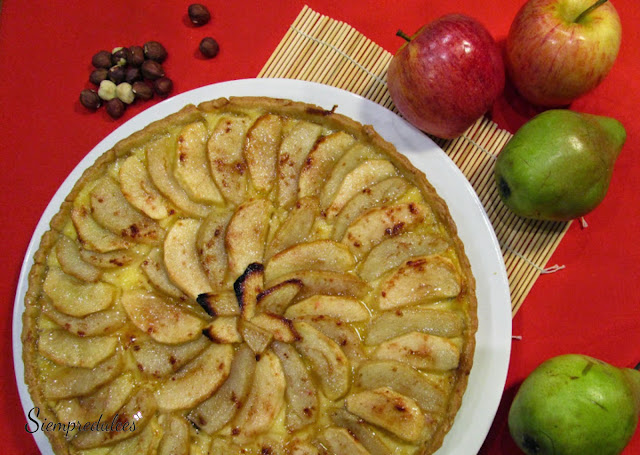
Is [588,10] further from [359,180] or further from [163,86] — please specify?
[163,86]

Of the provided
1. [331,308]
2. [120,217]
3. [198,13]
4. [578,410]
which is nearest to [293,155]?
A: [331,308]

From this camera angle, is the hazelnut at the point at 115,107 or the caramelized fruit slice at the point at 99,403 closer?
the caramelized fruit slice at the point at 99,403

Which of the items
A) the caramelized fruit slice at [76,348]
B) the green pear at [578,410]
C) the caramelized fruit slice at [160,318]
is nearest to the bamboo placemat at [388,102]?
the green pear at [578,410]

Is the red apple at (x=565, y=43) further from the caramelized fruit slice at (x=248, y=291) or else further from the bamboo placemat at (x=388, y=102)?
the caramelized fruit slice at (x=248, y=291)

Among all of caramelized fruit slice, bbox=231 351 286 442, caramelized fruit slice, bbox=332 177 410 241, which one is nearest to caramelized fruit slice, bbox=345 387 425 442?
caramelized fruit slice, bbox=231 351 286 442

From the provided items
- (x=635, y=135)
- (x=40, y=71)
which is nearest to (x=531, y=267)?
(x=635, y=135)

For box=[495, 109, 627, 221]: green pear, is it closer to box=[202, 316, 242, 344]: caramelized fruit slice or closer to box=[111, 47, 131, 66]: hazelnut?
box=[202, 316, 242, 344]: caramelized fruit slice

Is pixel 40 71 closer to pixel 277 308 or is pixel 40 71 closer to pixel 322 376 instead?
pixel 277 308
